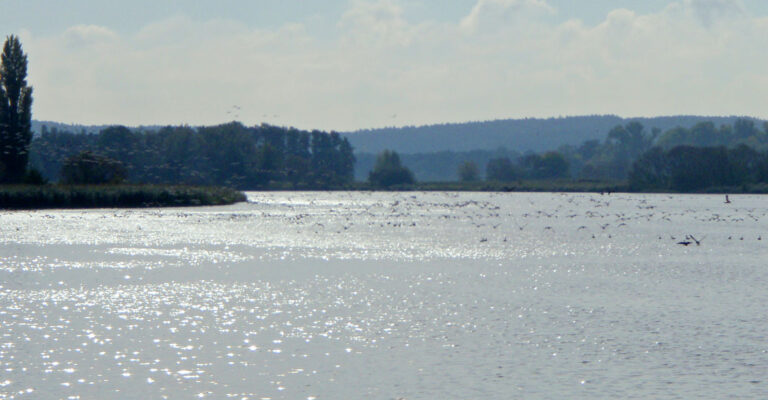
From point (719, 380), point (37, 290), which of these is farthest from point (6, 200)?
point (719, 380)

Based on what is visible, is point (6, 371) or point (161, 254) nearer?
point (6, 371)

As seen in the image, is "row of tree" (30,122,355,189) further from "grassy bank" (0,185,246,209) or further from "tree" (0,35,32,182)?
"tree" (0,35,32,182)

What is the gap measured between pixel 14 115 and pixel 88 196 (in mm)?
8946

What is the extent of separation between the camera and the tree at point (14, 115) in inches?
3044

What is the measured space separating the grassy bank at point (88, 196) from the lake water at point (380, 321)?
114ft

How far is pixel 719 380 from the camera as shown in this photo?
49.9 feet

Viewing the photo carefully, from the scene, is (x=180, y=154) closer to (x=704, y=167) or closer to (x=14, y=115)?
(x=14, y=115)

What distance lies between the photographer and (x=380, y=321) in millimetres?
20828

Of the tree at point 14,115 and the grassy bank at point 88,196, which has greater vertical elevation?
the tree at point 14,115

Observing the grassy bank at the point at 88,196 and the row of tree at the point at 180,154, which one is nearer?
the grassy bank at the point at 88,196

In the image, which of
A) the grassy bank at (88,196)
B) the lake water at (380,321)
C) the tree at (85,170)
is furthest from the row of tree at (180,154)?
the lake water at (380,321)

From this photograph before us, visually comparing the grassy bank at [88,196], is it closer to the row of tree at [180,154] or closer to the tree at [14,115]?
the tree at [14,115]

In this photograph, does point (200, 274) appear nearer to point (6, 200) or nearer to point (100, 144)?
point (6, 200)

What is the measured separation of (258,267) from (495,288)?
968 centimetres
